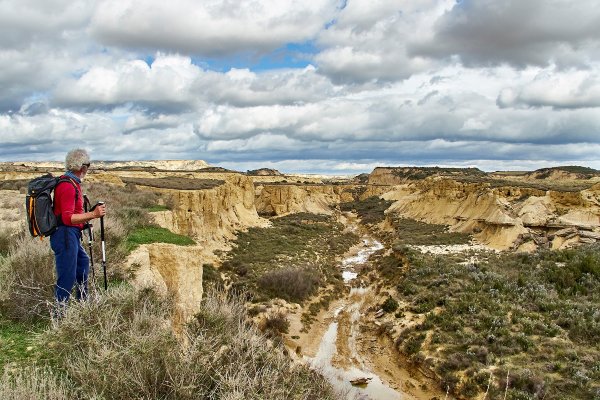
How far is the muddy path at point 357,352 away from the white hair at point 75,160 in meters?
7.45

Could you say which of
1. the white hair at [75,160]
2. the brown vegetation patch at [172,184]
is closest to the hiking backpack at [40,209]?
the white hair at [75,160]

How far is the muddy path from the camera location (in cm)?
1415

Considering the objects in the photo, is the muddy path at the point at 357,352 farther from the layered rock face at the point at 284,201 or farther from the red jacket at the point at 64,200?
the layered rock face at the point at 284,201

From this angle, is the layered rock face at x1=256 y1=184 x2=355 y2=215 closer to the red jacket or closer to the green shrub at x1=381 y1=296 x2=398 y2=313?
the green shrub at x1=381 y1=296 x2=398 y2=313

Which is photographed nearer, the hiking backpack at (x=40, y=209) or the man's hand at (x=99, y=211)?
the hiking backpack at (x=40, y=209)

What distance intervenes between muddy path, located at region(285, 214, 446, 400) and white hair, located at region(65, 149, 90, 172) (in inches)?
293

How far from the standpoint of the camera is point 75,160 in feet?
19.0

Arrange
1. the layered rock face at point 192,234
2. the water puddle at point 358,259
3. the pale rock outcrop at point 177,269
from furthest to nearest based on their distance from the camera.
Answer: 1. the water puddle at point 358,259
2. the layered rock face at point 192,234
3. the pale rock outcrop at point 177,269

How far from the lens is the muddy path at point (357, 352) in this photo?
14148 mm

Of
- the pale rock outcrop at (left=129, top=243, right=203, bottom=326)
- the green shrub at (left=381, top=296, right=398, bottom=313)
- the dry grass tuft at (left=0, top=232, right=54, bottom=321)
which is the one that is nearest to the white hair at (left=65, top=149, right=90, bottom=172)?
the dry grass tuft at (left=0, top=232, right=54, bottom=321)

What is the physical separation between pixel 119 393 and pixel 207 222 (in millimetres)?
27430

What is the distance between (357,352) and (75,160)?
46.5 ft

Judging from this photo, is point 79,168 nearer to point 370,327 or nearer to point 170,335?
point 170,335

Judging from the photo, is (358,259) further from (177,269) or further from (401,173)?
(401,173)
